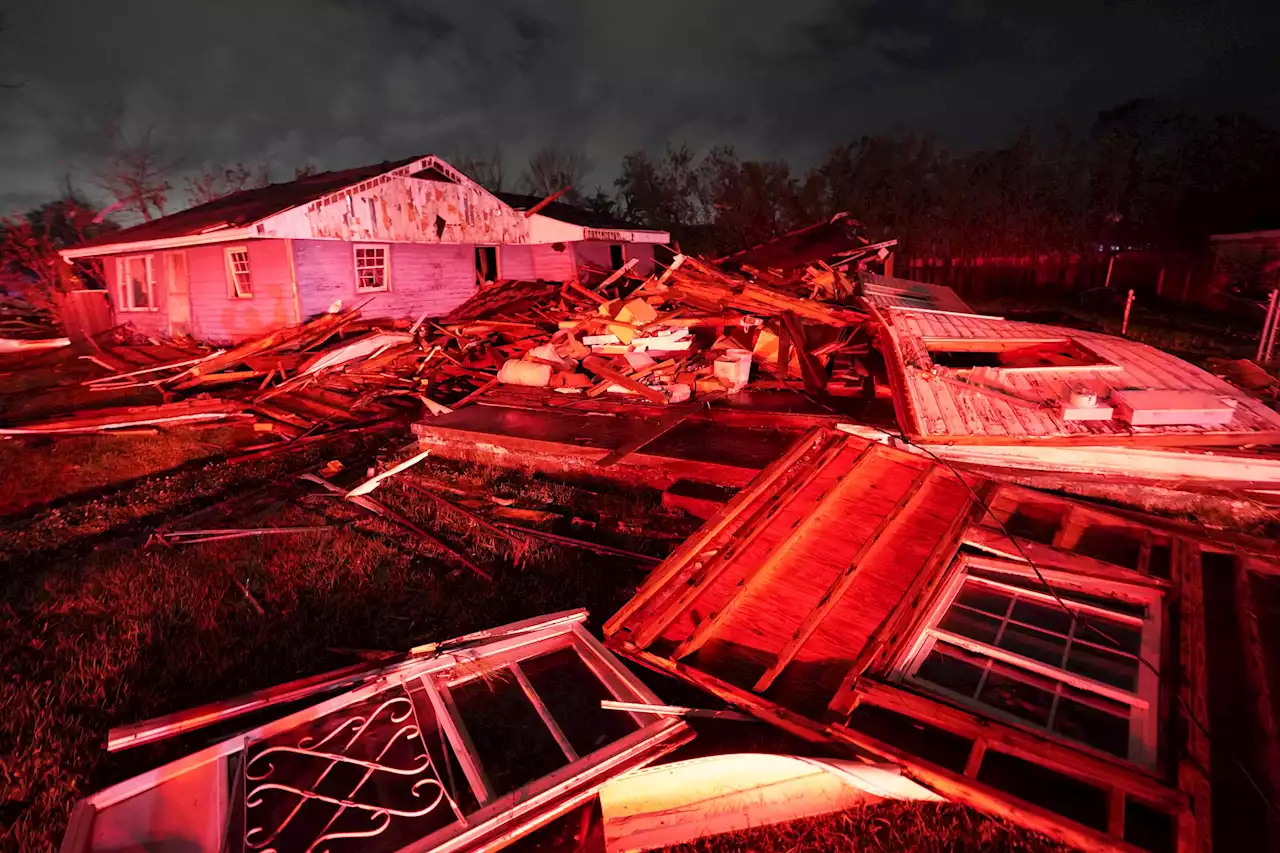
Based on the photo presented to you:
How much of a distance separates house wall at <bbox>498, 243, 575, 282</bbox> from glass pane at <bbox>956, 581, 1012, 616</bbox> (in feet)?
57.9

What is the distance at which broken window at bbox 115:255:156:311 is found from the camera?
16031 millimetres

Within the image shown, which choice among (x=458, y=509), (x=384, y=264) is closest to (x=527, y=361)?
(x=458, y=509)

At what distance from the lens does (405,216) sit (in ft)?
49.8

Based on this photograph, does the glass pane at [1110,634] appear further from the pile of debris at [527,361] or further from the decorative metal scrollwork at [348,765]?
the pile of debris at [527,361]

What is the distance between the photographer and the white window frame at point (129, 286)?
15.9 meters

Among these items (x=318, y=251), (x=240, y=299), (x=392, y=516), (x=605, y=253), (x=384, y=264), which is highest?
(x=605, y=253)

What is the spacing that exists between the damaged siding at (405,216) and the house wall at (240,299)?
967mm

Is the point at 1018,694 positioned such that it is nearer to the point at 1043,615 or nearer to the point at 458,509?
the point at 1043,615

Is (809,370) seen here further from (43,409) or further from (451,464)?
(43,409)

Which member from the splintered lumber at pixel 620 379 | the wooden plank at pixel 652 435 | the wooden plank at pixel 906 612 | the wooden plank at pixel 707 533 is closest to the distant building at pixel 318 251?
the splintered lumber at pixel 620 379

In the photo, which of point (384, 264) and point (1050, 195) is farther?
point (1050, 195)

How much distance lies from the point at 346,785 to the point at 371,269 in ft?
47.6

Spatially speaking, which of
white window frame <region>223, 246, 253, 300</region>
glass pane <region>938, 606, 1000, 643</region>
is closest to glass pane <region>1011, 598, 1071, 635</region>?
glass pane <region>938, 606, 1000, 643</region>

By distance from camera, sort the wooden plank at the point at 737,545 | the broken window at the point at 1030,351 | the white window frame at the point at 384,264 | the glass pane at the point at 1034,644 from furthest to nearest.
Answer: the white window frame at the point at 384,264 < the broken window at the point at 1030,351 < the wooden plank at the point at 737,545 < the glass pane at the point at 1034,644
